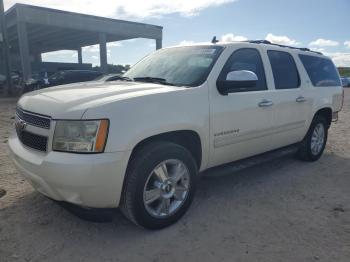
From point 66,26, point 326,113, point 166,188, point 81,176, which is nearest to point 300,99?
point 326,113

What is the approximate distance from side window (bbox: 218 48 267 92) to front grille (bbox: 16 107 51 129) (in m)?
1.86

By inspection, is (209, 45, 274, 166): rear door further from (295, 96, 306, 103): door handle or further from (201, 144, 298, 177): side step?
(295, 96, 306, 103): door handle

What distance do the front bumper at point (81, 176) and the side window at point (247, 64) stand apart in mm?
1653

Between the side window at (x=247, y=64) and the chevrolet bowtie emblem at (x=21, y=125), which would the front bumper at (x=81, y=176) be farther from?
the side window at (x=247, y=64)

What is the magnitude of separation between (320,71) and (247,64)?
217 centimetres

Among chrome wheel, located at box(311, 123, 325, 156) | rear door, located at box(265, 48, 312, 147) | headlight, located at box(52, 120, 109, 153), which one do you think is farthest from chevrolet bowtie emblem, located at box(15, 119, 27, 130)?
chrome wheel, located at box(311, 123, 325, 156)

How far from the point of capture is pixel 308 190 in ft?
14.6

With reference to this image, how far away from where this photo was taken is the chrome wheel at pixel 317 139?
5734 mm

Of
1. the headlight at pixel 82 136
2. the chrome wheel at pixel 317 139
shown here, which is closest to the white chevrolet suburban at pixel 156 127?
the headlight at pixel 82 136

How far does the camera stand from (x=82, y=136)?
9.08ft

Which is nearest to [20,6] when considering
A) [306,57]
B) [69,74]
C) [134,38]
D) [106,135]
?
[69,74]

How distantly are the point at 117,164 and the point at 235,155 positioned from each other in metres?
1.74

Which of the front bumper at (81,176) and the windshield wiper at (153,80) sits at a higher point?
the windshield wiper at (153,80)

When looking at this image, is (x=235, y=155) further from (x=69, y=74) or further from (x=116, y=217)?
(x=69, y=74)
